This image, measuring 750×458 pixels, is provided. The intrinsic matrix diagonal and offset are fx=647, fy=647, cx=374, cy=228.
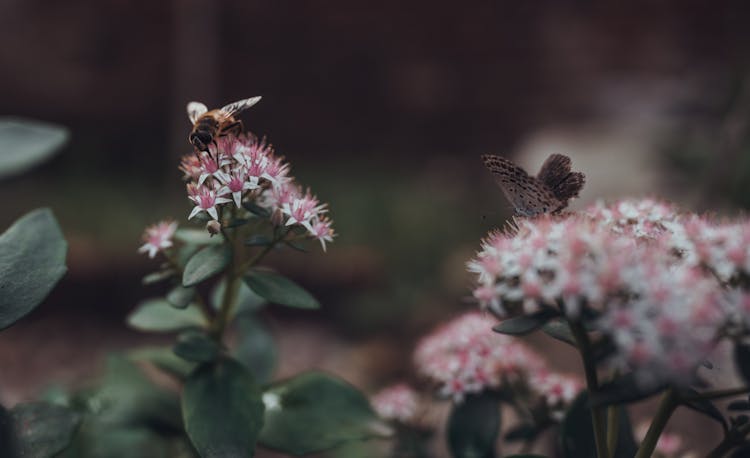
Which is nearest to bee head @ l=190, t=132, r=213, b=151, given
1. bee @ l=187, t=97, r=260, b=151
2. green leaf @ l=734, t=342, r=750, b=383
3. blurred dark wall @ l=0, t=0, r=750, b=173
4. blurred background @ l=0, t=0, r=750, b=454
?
bee @ l=187, t=97, r=260, b=151

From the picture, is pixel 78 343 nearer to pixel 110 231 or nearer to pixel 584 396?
pixel 110 231

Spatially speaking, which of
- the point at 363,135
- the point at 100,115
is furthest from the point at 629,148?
the point at 100,115

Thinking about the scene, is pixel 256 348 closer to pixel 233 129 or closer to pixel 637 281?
pixel 233 129

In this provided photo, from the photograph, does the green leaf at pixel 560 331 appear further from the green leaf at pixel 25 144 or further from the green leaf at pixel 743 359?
the green leaf at pixel 25 144

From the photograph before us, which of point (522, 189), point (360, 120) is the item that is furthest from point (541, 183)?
point (360, 120)

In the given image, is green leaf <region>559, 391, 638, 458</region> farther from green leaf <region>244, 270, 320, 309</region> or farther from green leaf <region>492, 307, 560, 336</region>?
green leaf <region>244, 270, 320, 309</region>
